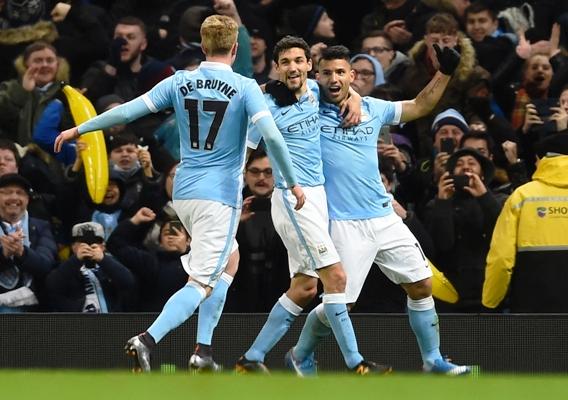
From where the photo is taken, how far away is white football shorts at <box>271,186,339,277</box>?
977 cm

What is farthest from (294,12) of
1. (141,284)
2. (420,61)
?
(141,284)

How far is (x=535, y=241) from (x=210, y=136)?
8.70ft

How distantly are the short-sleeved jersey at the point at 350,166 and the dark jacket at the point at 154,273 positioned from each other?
6.41 ft

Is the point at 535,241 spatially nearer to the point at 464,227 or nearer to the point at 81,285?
the point at 464,227

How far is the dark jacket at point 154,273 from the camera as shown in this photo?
11.6 metres

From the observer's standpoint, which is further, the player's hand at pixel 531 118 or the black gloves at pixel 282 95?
the player's hand at pixel 531 118

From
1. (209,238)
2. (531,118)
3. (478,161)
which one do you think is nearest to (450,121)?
(531,118)

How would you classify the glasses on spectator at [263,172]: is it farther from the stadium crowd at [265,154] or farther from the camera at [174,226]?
the camera at [174,226]

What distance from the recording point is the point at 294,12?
14.5 m

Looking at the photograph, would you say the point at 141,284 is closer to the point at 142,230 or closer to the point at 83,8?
the point at 142,230

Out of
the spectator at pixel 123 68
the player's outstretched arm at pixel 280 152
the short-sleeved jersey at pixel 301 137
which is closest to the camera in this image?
the player's outstretched arm at pixel 280 152

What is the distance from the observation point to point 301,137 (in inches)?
389

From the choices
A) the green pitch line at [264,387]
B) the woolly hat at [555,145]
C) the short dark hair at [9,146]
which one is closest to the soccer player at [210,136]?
the green pitch line at [264,387]

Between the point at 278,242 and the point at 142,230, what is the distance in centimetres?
112
